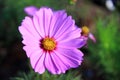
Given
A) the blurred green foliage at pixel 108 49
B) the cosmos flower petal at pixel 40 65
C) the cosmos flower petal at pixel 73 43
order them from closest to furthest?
1. the cosmos flower petal at pixel 40 65
2. the cosmos flower petal at pixel 73 43
3. the blurred green foliage at pixel 108 49

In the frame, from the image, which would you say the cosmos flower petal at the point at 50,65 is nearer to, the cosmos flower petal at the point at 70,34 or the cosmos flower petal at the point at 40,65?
the cosmos flower petal at the point at 40,65

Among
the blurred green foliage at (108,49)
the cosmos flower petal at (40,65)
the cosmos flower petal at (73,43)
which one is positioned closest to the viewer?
the cosmos flower petal at (40,65)

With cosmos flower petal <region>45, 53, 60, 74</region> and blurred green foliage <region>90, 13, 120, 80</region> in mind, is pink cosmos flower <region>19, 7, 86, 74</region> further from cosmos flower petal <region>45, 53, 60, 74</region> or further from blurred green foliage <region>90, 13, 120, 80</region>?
blurred green foliage <region>90, 13, 120, 80</region>

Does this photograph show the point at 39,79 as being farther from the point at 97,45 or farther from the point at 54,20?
the point at 97,45

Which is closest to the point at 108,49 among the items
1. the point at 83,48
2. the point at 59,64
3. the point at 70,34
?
the point at 83,48

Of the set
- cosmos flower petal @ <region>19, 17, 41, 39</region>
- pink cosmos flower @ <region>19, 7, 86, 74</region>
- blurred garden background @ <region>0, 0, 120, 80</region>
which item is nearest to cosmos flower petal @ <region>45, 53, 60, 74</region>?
pink cosmos flower @ <region>19, 7, 86, 74</region>

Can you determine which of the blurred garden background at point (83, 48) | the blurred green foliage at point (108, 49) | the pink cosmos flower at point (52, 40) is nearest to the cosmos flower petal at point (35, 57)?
the pink cosmos flower at point (52, 40)

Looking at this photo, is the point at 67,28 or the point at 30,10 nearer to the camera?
the point at 67,28

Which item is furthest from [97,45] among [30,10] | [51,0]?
[30,10]
